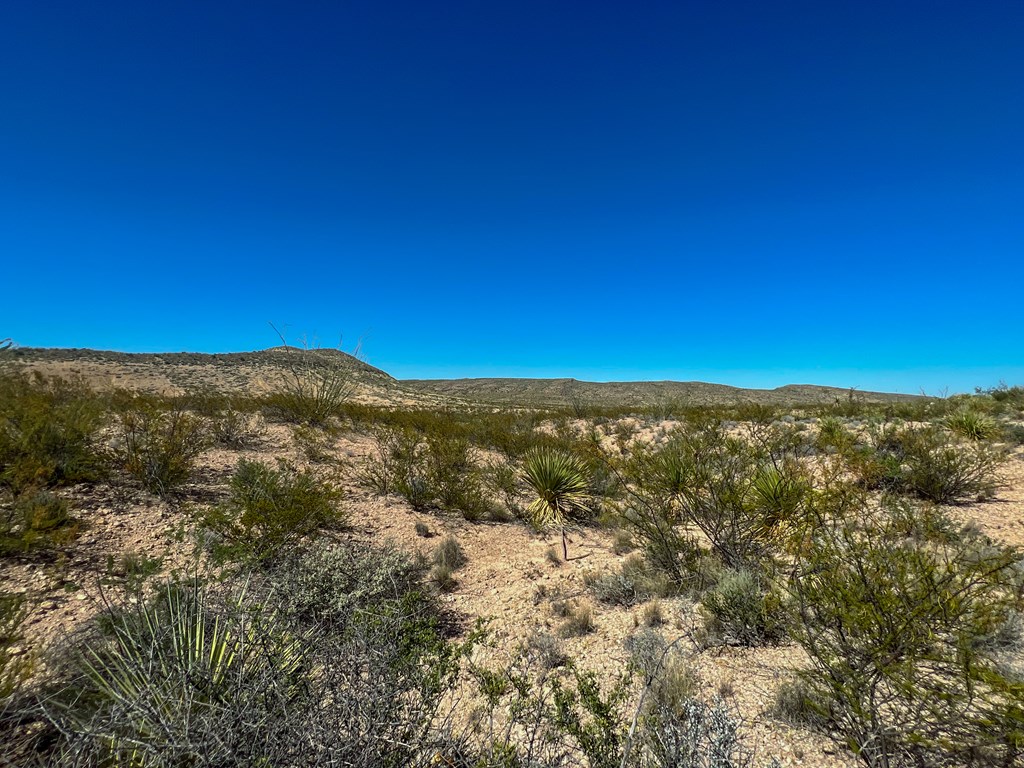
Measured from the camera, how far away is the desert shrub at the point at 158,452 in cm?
668

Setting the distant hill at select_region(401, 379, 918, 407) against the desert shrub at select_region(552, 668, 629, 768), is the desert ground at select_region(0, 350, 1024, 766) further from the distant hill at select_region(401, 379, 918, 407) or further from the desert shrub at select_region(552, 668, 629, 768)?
the distant hill at select_region(401, 379, 918, 407)

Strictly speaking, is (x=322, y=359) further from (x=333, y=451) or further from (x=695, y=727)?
(x=695, y=727)

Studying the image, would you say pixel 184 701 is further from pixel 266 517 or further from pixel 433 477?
pixel 433 477

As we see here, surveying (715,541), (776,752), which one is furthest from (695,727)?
(715,541)

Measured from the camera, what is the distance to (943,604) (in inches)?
98.0

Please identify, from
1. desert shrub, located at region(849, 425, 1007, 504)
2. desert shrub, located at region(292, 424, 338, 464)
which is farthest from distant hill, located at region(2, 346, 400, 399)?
desert shrub, located at region(849, 425, 1007, 504)

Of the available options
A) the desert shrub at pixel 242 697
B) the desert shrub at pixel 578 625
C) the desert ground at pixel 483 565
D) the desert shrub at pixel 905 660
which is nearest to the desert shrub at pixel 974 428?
the desert ground at pixel 483 565

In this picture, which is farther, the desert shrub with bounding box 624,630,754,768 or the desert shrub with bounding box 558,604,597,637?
the desert shrub with bounding box 558,604,597,637

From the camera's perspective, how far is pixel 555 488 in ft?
26.5

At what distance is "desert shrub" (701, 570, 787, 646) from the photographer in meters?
3.71

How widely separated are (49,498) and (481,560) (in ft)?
18.5

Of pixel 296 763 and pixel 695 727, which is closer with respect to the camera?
pixel 296 763

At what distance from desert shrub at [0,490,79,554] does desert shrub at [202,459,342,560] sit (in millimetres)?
1385

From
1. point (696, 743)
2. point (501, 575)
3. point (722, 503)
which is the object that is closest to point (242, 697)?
point (696, 743)
